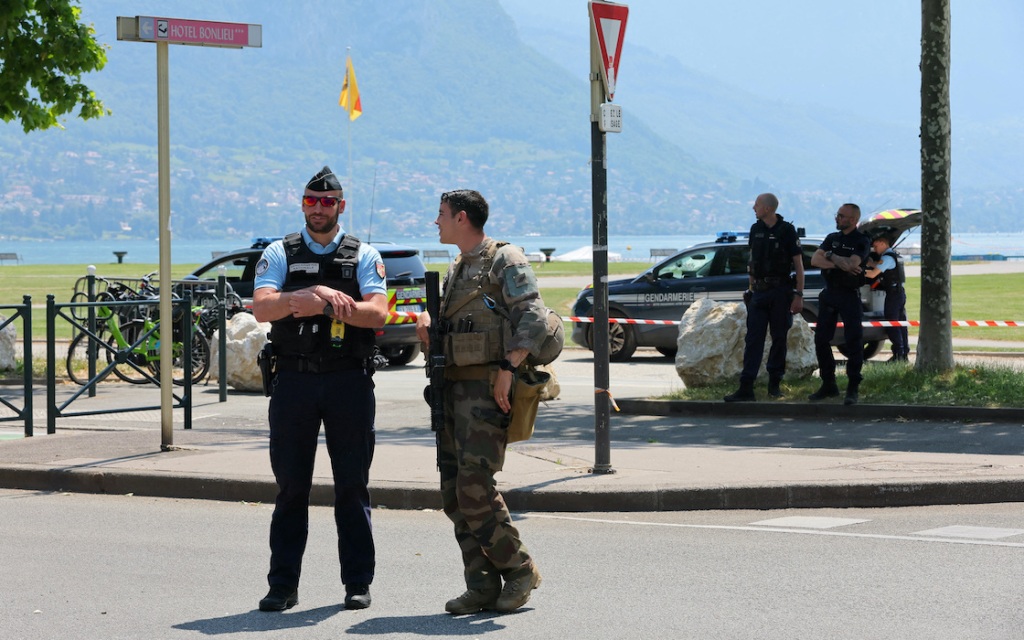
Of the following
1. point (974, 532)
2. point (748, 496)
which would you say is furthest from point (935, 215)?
point (974, 532)

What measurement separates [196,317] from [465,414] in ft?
38.0

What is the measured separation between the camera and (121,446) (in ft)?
37.1

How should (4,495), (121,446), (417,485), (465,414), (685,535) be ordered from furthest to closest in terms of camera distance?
(121,446), (4,495), (417,485), (685,535), (465,414)

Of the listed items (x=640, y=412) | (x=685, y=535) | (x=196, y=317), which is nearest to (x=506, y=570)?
(x=685, y=535)

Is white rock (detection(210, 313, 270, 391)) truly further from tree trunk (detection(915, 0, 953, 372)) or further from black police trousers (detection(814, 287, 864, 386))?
tree trunk (detection(915, 0, 953, 372))

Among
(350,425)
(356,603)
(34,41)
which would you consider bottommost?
(356,603)

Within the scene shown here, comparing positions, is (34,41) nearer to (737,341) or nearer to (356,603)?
(737,341)

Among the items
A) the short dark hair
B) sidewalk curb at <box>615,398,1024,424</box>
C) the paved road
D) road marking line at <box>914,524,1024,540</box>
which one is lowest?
the paved road

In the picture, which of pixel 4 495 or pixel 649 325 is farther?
pixel 649 325

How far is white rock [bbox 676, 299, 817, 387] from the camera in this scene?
1484cm

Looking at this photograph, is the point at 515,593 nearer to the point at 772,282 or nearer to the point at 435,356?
the point at 435,356

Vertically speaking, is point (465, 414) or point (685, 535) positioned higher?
point (465, 414)

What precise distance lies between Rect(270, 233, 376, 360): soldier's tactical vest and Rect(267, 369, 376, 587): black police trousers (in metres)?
0.11

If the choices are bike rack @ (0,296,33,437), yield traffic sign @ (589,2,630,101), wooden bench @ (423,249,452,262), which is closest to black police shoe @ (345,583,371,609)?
yield traffic sign @ (589,2,630,101)
